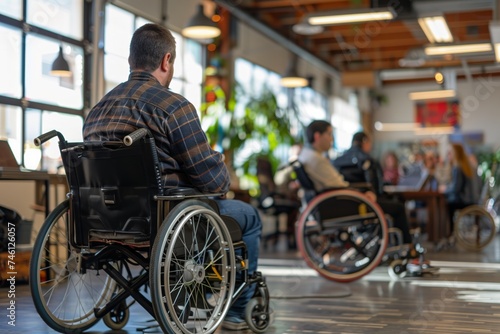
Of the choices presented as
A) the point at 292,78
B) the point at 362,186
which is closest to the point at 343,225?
the point at 362,186

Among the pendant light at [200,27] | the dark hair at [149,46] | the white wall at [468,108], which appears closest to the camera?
the dark hair at [149,46]

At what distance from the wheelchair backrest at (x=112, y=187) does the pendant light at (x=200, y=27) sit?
4523 mm

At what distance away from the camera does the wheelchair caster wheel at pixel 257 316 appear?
276 centimetres

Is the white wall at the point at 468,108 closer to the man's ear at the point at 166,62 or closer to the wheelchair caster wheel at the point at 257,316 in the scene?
the wheelchair caster wheel at the point at 257,316

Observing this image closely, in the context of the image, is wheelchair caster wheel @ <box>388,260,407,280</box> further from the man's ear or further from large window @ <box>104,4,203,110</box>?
large window @ <box>104,4,203,110</box>

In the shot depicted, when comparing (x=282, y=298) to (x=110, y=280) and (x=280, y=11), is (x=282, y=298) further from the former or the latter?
(x=280, y=11)

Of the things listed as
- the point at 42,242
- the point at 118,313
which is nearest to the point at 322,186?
the point at 118,313

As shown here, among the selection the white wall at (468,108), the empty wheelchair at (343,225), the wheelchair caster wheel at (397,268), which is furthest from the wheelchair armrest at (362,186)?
the white wall at (468,108)

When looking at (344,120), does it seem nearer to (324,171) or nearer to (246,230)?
(324,171)

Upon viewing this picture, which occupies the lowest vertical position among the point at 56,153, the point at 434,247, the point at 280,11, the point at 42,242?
the point at 434,247

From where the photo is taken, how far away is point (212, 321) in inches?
98.0

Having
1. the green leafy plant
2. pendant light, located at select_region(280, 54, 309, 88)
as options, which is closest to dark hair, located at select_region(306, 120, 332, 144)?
the green leafy plant

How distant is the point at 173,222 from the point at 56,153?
3.91 metres

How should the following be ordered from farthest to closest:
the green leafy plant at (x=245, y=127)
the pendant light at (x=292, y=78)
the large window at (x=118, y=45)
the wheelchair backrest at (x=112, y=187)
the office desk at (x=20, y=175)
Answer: the pendant light at (x=292, y=78) → the green leafy plant at (x=245, y=127) → the large window at (x=118, y=45) → the office desk at (x=20, y=175) → the wheelchair backrest at (x=112, y=187)
